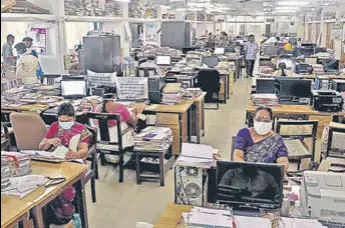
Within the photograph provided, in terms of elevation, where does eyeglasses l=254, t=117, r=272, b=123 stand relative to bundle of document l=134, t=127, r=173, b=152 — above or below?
above

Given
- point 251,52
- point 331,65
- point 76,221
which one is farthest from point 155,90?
point 251,52

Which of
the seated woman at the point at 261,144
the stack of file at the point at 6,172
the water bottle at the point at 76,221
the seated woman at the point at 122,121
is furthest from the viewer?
the seated woman at the point at 122,121

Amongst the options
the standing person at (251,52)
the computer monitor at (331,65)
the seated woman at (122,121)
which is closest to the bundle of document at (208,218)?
the seated woman at (122,121)

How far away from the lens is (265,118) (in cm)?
361

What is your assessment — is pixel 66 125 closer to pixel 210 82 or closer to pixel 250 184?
pixel 250 184

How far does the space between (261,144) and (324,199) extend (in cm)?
122

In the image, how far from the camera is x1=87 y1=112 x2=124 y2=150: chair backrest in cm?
458

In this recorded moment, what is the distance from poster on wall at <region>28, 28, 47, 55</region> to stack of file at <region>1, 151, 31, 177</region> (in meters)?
5.31

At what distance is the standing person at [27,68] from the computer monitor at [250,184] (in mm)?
5595

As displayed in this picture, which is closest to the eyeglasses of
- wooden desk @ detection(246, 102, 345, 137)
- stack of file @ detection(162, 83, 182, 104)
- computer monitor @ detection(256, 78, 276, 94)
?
wooden desk @ detection(246, 102, 345, 137)

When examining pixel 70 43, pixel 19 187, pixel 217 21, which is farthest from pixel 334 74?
pixel 217 21

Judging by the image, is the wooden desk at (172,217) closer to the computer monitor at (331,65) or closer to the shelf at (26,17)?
the shelf at (26,17)

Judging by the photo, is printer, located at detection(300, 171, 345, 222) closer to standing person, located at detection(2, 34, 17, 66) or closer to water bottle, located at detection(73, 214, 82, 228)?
water bottle, located at detection(73, 214, 82, 228)

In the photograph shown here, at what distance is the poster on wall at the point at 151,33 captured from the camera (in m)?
12.9
